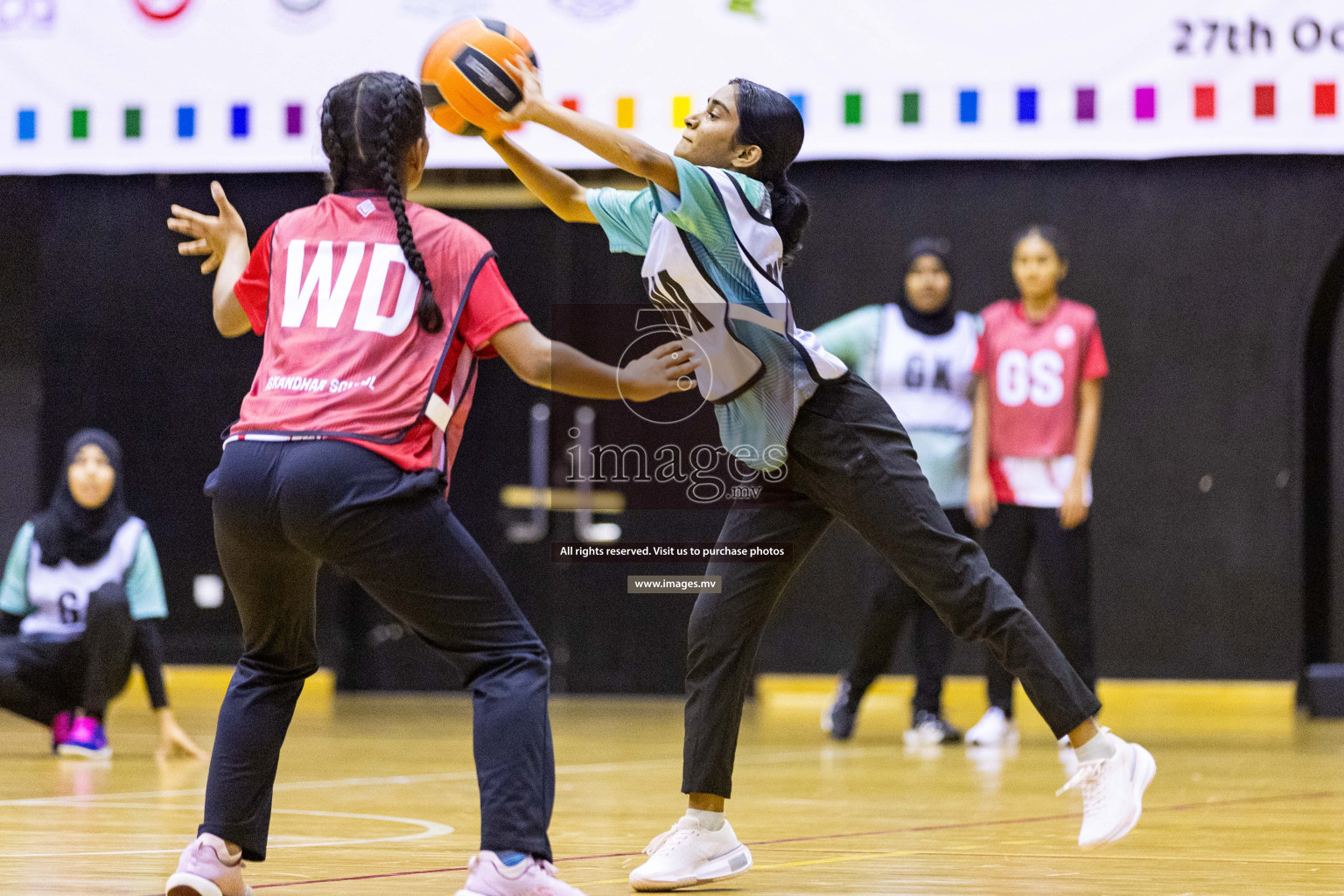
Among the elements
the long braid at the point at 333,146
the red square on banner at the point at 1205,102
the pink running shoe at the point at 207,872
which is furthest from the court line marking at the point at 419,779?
the red square on banner at the point at 1205,102

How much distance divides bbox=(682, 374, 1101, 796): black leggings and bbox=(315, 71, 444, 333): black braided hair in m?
0.90

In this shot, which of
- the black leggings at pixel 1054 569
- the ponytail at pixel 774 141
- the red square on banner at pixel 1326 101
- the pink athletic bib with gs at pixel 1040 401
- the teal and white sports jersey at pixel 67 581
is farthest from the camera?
the red square on banner at pixel 1326 101

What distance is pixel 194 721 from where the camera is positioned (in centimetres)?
704

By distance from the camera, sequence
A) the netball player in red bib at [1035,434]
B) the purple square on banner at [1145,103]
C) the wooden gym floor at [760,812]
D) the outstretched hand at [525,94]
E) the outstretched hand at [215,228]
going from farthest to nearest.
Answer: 1. the purple square on banner at [1145,103]
2. the netball player in red bib at [1035,434]
3. the wooden gym floor at [760,812]
4. the outstretched hand at [215,228]
5. the outstretched hand at [525,94]

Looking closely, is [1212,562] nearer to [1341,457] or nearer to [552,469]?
[1341,457]

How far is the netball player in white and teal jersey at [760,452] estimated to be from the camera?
9.68 ft

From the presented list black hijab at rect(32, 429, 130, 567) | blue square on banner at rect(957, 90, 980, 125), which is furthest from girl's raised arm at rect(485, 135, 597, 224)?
blue square on banner at rect(957, 90, 980, 125)

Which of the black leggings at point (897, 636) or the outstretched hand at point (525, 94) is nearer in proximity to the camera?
the outstretched hand at point (525, 94)

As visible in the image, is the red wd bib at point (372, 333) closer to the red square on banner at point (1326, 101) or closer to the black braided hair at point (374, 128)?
the black braided hair at point (374, 128)

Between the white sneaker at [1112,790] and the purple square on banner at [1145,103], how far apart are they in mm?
4012

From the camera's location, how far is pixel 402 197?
2.64m

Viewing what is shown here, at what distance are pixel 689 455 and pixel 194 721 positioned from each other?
295 centimetres

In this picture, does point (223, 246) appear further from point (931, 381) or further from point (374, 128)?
point (931, 381)

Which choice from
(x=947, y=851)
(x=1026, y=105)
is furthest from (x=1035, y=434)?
(x=947, y=851)
